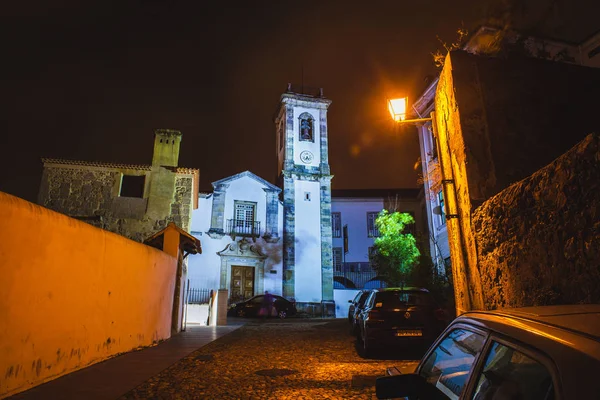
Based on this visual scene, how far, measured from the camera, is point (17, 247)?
4.62 m

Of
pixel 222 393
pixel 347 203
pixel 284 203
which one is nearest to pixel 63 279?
pixel 222 393

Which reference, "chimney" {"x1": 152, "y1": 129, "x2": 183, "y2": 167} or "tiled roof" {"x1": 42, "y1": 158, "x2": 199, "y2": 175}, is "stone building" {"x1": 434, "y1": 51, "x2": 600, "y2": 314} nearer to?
"tiled roof" {"x1": 42, "y1": 158, "x2": 199, "y2": 175}

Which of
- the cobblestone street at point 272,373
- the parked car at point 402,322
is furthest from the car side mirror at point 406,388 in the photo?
the parked car at point 402,322

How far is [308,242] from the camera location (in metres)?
28.0

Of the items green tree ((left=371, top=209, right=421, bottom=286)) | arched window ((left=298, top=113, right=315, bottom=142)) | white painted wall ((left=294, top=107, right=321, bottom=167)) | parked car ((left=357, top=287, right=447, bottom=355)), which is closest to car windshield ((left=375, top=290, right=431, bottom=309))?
parked car ((left=357, top=287, right=447, bottom=355))

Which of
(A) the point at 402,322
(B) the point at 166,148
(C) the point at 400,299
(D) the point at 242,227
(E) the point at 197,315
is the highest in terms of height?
(B) the point at 166,148

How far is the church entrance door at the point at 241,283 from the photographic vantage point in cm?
2556

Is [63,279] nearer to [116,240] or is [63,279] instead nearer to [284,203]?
[116,240]

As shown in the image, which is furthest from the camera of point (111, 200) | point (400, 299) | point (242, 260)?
point (242, 260)

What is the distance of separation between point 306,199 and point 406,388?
27262 millimetres

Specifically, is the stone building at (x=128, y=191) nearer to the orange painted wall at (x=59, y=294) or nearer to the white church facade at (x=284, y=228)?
the white church facade at (x=284, y=228)

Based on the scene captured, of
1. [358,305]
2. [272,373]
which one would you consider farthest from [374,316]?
[358,305]

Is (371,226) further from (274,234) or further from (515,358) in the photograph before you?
(515,358)

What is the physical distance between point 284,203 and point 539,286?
24523 mm
